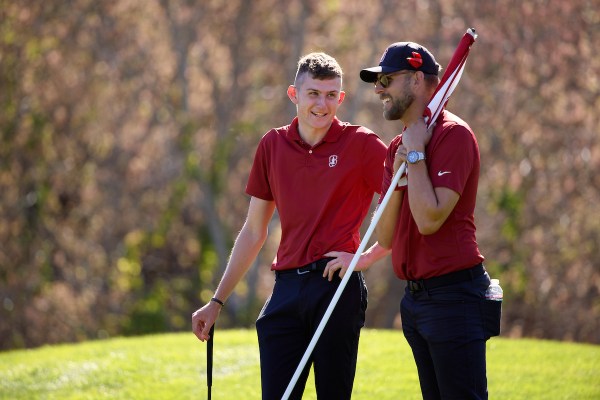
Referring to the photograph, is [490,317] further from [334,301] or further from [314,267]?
[314,267]

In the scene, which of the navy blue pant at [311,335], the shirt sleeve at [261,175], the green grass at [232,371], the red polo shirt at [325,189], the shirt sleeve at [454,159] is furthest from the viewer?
the green grass at [232,371]

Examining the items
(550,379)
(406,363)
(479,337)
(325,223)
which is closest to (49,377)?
(406,363)

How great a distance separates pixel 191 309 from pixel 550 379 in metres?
20.2

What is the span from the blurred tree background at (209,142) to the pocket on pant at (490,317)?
14688 millimetres

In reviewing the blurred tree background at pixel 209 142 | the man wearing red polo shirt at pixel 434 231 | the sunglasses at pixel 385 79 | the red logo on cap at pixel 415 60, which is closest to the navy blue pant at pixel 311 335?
the man wearing red polo shirt at pixel 434 231

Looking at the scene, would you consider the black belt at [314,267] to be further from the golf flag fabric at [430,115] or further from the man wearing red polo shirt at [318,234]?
the golf flag fabric at [430,115]

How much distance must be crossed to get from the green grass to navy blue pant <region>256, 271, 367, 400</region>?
2.97m

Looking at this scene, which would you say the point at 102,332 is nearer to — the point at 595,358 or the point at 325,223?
the point at 595,358

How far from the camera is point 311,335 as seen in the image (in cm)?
548

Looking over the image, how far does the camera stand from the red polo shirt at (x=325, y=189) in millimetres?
5492

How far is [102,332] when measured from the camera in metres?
25.0

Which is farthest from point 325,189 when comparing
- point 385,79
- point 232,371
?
point 232,371

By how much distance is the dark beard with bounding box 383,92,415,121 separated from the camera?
16.3ft

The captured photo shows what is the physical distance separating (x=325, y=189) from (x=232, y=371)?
4695mm
